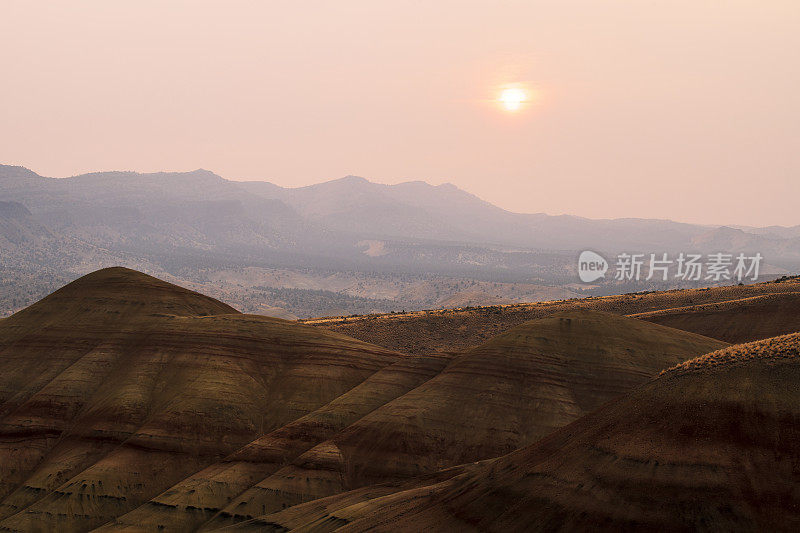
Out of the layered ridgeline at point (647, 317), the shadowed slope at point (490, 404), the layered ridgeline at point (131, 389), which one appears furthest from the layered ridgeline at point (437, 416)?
the layered ridgeline at point (647, 317)

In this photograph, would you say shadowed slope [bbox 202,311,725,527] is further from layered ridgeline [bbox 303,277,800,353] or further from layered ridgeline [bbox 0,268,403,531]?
layered ridgeline [bbox 303,277,800,353]

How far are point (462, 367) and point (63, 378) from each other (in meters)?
41.7

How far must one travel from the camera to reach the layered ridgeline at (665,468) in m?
25.3

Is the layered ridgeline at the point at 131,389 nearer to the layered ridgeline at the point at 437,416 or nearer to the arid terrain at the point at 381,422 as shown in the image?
the arid terrain at the point at 381,422

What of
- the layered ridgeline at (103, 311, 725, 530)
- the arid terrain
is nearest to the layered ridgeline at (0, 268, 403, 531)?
the arid terrain

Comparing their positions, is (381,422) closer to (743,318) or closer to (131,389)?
(131,389)

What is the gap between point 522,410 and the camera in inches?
2276

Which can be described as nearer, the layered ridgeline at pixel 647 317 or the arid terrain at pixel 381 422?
the arid terrain at pixel 381 422

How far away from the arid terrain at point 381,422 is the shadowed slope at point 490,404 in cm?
18

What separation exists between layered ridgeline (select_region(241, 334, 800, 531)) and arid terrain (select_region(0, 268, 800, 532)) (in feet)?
0.27

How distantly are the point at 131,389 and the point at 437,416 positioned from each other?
3156 centimetres

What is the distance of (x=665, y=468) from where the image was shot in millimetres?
27469

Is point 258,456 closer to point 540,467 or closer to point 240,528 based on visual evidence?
point 240,528

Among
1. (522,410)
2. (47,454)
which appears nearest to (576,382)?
(522,410)
